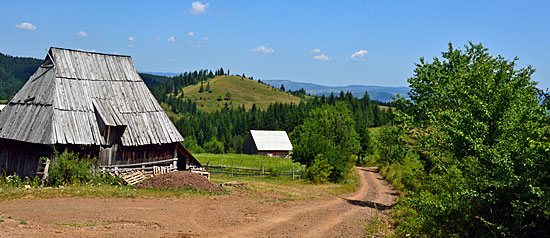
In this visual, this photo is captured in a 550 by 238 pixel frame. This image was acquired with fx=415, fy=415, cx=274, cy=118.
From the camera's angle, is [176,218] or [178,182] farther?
[178,182]

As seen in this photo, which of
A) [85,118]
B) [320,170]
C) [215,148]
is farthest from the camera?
[215,148]

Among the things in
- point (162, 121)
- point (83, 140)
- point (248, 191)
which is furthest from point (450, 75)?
point (83, 140)

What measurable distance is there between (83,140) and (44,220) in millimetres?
10165

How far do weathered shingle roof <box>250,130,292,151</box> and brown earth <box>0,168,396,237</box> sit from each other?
6242 centimetres

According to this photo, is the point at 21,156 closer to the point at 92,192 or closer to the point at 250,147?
the point at 92,192

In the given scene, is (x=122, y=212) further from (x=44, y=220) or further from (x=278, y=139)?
(x=278, y=139)

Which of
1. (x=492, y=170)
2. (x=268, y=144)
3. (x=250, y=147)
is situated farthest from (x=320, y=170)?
(x=250, y=147)

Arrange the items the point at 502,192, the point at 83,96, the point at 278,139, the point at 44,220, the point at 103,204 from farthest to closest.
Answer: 1. the point at 278,139
2. the point at 83,96
3. the point at 103,204
4. the point at 44,220
5. the point at 502,192

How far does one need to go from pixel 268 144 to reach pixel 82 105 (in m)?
61.5

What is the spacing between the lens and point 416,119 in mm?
26516

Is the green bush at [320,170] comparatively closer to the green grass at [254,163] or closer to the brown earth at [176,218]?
the green grass at [254,163]

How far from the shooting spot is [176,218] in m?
16.1

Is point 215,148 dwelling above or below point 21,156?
above

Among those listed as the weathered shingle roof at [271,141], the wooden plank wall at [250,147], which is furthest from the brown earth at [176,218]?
the wooden plank wall at [250,147]
